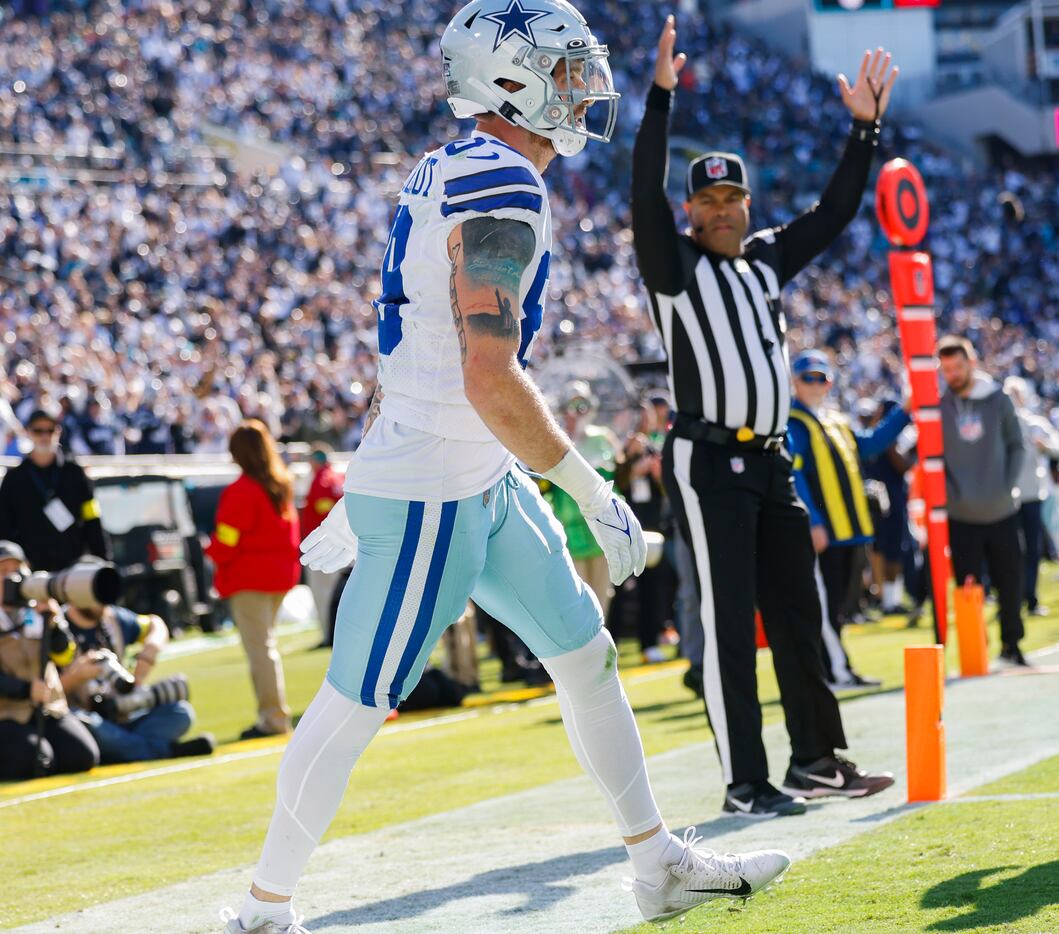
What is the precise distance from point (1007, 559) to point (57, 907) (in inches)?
257

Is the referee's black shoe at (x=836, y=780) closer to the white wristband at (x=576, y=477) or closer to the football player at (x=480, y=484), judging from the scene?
the football player at (x=480, y=484)

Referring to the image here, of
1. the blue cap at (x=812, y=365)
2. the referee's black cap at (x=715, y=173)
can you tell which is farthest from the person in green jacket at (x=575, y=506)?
the referee's black cap at (x=715, y=173)

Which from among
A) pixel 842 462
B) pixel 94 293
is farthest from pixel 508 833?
pixel 94 293

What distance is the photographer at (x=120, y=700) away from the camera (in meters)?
8.94

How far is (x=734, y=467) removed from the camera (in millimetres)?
5438

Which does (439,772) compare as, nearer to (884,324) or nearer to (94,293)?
(94,293)

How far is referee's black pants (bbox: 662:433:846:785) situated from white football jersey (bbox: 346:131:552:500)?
1.87 m

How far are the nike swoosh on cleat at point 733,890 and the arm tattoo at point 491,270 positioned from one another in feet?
4.16

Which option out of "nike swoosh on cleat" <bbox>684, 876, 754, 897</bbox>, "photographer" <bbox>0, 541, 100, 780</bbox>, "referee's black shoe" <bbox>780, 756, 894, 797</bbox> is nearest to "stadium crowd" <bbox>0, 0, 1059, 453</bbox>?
"photographer" <bbox>0, 541, 100, 780</bbox>

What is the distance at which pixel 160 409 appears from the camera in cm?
1977

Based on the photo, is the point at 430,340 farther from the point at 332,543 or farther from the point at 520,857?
the point at 520,857

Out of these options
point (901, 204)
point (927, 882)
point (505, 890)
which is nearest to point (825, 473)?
point (901, 204)

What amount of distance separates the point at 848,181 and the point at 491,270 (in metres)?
2.75

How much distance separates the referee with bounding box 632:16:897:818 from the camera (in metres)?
5.43
